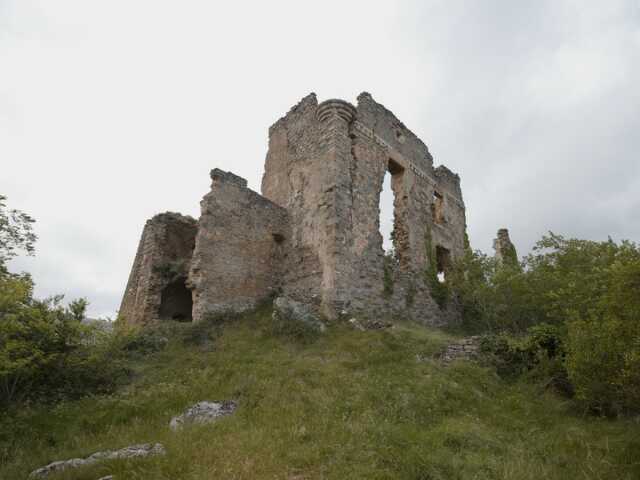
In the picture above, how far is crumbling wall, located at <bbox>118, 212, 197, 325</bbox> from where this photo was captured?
1293 cm

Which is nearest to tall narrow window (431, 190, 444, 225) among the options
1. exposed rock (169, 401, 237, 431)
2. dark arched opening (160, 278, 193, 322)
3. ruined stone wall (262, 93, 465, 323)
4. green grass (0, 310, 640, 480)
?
ruined stone wall (262, 93, 465, 323)

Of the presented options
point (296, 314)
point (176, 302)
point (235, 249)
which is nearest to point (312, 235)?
point (235, 249)

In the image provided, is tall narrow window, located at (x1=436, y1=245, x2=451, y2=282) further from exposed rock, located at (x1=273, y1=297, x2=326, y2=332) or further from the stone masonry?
exposed rock, located at (x1=273, y1=297, x2=326, y2=332)

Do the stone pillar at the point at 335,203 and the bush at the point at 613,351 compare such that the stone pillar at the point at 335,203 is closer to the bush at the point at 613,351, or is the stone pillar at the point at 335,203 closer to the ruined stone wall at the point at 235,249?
the ruined stone wall at the point at 235,249

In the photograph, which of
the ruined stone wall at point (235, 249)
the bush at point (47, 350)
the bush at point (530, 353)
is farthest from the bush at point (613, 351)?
the ruined stone wall at point (235, 249)

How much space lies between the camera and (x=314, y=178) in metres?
12.6

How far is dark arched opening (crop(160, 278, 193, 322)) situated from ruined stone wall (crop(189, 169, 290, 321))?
2857 millimetres

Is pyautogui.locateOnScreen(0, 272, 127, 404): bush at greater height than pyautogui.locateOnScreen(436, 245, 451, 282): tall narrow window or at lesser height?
lesser

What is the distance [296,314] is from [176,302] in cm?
639

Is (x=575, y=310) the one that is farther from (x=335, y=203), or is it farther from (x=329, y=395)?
(x=335, y=203)

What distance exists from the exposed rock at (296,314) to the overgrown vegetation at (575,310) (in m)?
4.11

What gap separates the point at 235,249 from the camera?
12.2 m

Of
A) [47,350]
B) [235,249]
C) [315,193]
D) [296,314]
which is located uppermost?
[315,193]

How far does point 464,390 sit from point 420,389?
819 millimetres
